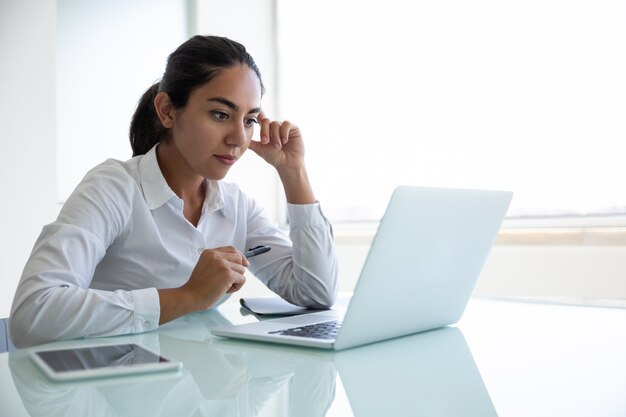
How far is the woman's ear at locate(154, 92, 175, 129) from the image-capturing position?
1670mm

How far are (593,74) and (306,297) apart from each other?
2.08 m

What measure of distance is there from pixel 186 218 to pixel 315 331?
0.66 meters

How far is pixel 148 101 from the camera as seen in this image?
5.94 feet

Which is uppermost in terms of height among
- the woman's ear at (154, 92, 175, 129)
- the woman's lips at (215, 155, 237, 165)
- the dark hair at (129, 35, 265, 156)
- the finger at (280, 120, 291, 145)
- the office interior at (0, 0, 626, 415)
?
the dark hair at (129, 35, 265, 156)

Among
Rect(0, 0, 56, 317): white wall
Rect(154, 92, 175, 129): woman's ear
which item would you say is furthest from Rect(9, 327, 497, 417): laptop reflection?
Rect(0, 0, 56, 317): white wall

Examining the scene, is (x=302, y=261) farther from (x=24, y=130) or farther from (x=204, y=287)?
(x=24, y=130)

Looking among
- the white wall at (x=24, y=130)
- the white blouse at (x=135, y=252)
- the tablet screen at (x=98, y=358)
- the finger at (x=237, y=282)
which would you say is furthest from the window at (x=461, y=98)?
the tablet screen at (x=98, y=358)

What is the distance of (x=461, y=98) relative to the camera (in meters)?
3.43

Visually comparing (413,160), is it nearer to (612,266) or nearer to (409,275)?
(612,266)

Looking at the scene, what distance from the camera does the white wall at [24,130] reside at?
2709 mm

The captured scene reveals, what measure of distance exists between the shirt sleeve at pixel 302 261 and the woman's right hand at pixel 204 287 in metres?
0.33

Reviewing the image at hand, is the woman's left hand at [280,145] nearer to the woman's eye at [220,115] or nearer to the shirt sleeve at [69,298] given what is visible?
the woman's eye at [220,115]

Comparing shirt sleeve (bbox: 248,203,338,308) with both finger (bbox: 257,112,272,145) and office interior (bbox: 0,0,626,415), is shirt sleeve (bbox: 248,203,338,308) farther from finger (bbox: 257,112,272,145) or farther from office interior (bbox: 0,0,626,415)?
office interior (bbox: 0,0,626,415)

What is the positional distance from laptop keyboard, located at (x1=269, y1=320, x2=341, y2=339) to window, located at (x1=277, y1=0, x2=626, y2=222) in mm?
2235
